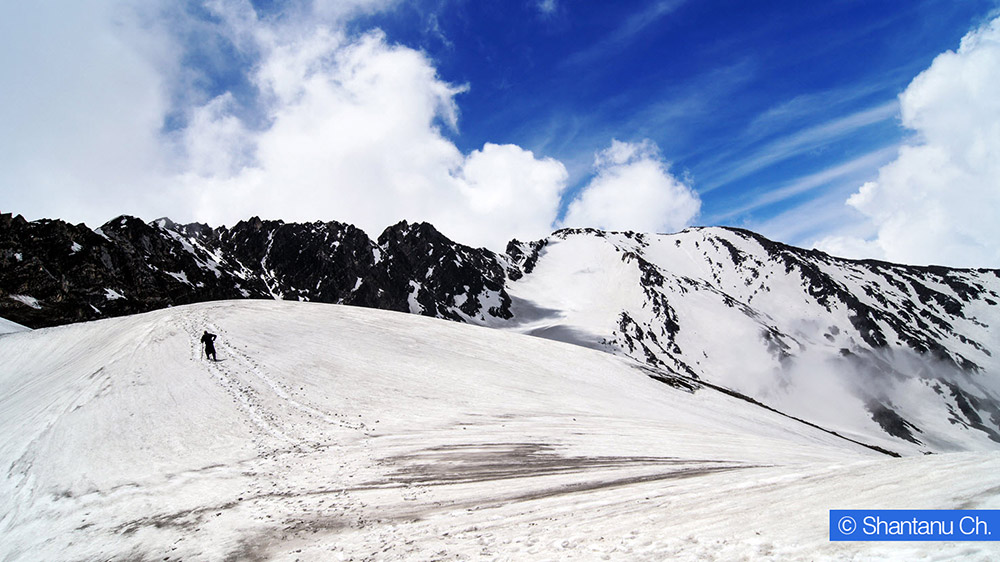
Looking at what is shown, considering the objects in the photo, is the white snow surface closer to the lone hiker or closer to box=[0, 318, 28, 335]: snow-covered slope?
the lone hiker

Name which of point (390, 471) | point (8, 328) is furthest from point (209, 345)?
point (8, 328)

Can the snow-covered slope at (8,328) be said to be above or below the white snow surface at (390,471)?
above

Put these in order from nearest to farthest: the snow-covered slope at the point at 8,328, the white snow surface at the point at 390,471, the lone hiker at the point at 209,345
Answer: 1. the white snow surface at the point at 390,471
2. the lone hiker at the point at 209,345
3. the snow-covered slope at the point at 8,328

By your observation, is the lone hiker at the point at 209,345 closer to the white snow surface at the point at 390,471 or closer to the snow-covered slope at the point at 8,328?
the white snow surface at the point at 390,471

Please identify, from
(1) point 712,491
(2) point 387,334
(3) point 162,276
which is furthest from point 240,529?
(3) point 162,276

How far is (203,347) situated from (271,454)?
731 inches

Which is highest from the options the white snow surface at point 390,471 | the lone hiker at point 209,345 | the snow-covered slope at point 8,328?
the snow-covered slope at point 8,328

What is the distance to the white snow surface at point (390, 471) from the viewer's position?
26.8 feet

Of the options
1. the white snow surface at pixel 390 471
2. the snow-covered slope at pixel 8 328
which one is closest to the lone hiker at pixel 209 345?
the white snow surface at pixel 390 471

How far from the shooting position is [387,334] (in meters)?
38.9

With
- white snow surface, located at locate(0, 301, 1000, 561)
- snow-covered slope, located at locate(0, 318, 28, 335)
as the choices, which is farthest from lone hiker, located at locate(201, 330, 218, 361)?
snow-covered slope, located at locate(0, 318, 28, 335)

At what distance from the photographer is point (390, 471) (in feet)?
44.4

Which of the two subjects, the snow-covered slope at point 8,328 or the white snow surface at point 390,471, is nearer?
the white snow surface at point 390,471

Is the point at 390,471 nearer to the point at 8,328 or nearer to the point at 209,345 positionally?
the point at 209,345
